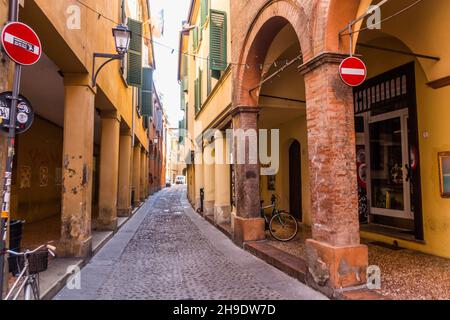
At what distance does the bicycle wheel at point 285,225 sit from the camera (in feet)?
28.5

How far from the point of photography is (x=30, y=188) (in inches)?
474

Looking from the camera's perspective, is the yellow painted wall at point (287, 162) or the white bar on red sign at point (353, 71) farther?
the yellow painted wall at point (287, 162)

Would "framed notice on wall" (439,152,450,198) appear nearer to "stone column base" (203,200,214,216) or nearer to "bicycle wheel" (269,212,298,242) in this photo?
"bicycle wheel" (269,212,298,242)

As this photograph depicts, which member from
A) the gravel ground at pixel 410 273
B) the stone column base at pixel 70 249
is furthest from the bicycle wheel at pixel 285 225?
the stone column base at pixel 70 249

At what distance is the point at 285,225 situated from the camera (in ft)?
29.2

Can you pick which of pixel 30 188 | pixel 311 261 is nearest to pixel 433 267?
pixel 311 261

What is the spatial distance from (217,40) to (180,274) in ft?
26.1

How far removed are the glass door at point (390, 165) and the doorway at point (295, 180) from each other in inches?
144

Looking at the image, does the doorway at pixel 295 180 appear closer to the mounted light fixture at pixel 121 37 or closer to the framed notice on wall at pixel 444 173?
the framed notice on wall at pixel 444 173

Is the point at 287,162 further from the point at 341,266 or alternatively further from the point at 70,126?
the point at 341,266

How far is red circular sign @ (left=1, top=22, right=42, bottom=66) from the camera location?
335 centimetres

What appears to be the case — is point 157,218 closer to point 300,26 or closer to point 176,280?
point 176,280

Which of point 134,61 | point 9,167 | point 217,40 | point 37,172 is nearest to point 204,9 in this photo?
point 134,61

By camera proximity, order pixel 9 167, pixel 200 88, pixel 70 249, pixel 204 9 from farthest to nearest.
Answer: pixel 200 88 → pixel 204 9 → pixel 70 249 → pixel 9 167
